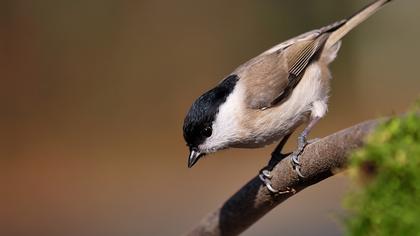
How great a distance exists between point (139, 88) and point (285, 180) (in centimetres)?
632

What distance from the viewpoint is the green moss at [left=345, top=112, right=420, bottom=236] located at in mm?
1180

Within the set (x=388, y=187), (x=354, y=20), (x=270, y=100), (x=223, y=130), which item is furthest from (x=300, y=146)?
(x=388, y=187)

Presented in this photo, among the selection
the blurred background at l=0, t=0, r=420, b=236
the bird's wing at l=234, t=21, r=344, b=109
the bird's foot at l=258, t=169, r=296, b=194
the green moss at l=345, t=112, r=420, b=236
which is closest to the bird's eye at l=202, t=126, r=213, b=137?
the bird's wing at l=234, t=21, r=344, b=109

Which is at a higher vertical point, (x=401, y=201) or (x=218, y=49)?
(x=401, y=201)

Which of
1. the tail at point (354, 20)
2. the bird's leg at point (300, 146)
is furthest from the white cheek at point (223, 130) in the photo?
the tail at point (354, 20)

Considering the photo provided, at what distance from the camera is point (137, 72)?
8.75m

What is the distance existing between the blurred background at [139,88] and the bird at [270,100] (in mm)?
3345

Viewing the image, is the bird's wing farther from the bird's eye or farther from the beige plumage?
the bird's eye

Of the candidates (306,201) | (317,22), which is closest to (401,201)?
(306,201)

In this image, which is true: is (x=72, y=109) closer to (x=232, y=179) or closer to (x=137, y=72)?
(x=137, y=72)

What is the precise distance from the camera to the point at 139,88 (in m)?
8.69

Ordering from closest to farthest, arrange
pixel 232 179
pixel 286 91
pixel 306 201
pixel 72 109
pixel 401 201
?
1. pixel 401 201
2. pixel 286 91
3. pixel 306 201
4. pixel 232 179
5. pixel 72 109

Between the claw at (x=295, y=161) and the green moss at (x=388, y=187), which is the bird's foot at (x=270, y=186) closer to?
the claw at (x=295, y=161)

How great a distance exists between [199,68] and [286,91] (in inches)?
Result: 209
